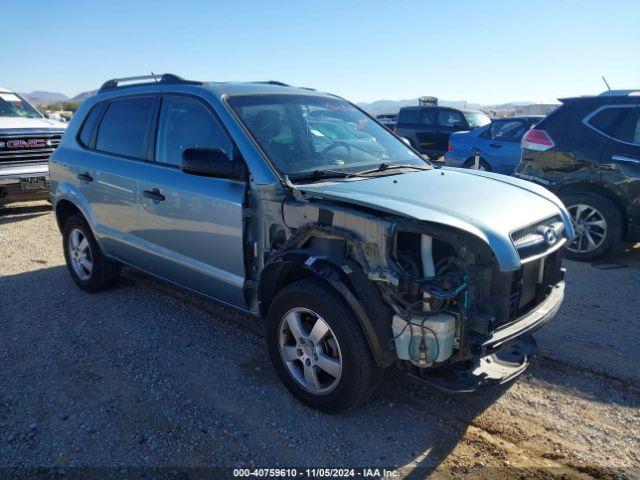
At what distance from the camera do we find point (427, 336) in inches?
106

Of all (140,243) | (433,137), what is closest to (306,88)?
(140,243)

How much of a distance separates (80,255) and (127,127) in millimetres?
1576

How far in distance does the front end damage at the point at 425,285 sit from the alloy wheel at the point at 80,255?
2898 millimetres

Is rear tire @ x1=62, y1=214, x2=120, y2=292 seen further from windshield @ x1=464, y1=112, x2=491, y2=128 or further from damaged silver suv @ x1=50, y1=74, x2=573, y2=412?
windshield @ x1=464, y1=112, x2=491, y2=128

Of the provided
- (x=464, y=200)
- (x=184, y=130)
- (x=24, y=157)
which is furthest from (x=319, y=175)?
(x=24, y=157)

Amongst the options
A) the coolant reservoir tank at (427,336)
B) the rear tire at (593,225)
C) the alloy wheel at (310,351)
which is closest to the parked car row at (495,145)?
the rear tire at (593,225)

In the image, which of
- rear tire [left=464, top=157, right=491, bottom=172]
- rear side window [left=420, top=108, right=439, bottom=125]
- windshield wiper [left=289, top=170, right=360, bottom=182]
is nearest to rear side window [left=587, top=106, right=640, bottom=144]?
windshield wiper [left=289, top=170, right=360, bottom=182]

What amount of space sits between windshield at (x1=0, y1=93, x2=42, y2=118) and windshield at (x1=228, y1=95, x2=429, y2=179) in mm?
7920

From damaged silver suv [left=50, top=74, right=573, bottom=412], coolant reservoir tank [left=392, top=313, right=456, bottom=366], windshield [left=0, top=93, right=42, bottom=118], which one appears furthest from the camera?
windshield [left=0, top=93, right=42, bottom=118]

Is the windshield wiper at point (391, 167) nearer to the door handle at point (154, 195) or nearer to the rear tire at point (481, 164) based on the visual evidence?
the door handle at point (154, 195)

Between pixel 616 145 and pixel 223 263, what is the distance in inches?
193

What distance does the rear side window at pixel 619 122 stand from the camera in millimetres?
5982

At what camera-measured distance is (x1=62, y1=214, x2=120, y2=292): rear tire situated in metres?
5.20

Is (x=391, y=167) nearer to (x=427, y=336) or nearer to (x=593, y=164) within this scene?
(x=427, y=336)
